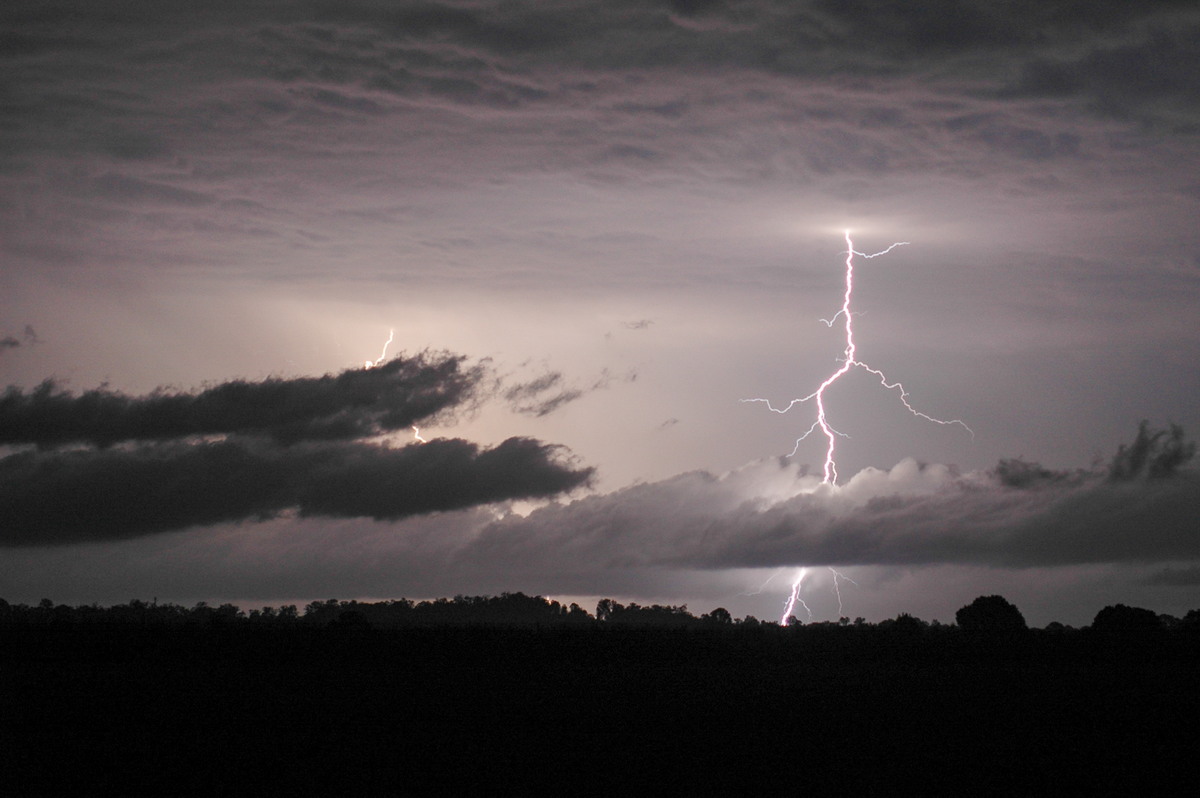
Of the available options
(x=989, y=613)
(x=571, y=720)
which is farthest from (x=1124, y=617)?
(x=571, y=720)

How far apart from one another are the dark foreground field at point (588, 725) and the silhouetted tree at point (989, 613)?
64.8m

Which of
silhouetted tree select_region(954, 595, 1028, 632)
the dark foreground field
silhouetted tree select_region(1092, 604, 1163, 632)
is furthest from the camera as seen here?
silhouetted tree select_region(954, 595, 1028, 632)

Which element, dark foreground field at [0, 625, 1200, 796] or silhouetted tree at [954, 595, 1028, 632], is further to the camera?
silhouetted tree at [954, 595, 1028, 632]

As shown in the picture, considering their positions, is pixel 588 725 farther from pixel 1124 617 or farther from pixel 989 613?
pixel 989 613

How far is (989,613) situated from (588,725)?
3973 inches

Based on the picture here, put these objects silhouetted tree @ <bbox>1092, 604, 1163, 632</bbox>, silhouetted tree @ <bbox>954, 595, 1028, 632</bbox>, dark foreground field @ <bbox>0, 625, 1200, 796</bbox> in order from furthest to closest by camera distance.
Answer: silhouetted tree @ <bbox>954, 595, 1028, 632</bbox>
silhouetted tree @ <bbox>1092, 604, 1163, 632</bbox>
dark foreground field @ <bbox>0, 625, 1200, 796</bbox>

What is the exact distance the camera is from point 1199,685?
37.3 m

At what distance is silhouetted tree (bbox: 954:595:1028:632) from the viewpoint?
377ft

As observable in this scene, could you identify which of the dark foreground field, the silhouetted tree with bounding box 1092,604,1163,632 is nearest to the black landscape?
the dark foreground field

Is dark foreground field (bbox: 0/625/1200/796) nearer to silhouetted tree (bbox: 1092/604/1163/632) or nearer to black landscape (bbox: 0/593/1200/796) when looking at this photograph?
black landscape (bbox: 0/593/1200/796)

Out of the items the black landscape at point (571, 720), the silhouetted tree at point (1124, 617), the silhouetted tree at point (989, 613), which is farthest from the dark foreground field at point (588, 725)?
the silhouetted tree at point (989, 613)

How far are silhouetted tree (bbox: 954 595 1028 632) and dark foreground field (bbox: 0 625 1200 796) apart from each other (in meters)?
64.8

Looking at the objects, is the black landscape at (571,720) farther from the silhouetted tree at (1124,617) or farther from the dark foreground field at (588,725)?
the silhouetted tree at (1124,617)

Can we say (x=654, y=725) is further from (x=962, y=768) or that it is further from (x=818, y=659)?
(x=818, y=659)
